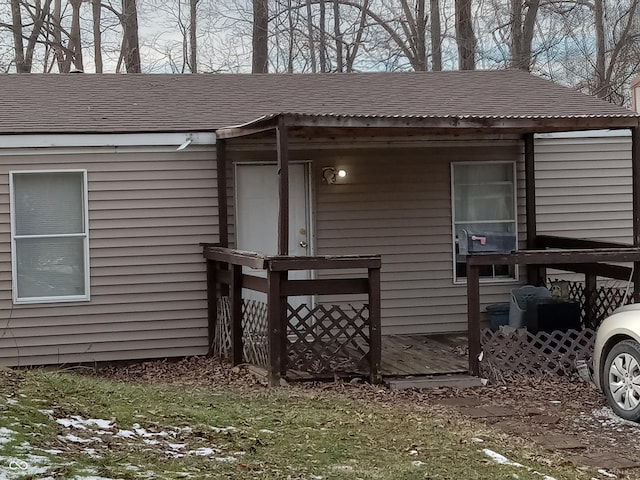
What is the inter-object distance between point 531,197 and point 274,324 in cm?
421

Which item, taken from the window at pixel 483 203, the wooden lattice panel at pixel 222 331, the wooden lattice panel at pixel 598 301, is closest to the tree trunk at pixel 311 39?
the window at pixel 483 203

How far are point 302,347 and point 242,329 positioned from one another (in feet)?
2.60

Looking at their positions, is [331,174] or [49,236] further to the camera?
[331,174]

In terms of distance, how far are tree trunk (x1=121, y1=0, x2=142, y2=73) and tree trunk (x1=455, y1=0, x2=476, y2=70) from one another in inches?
299

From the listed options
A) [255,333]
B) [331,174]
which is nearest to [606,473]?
[255,333]

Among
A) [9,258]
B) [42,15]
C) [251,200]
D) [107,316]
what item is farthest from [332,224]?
[42,15]

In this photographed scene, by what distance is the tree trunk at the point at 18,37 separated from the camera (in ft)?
72.5

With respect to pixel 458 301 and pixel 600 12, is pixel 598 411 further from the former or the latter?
pixel 600 12

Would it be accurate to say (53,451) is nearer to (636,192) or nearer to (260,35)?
(636,192)

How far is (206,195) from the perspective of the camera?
10.3m

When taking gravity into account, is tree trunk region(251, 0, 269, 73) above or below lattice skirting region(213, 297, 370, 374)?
above

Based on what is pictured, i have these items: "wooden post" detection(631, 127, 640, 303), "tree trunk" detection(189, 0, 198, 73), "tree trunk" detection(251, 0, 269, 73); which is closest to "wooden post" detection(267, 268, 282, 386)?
"wooden post" detection(631, 127, 640, 303)

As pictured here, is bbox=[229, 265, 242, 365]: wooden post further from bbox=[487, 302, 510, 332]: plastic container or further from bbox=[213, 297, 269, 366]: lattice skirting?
bbox=[487, 302, 510, 332]: plastic container

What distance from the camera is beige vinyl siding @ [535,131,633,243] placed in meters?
11.4
